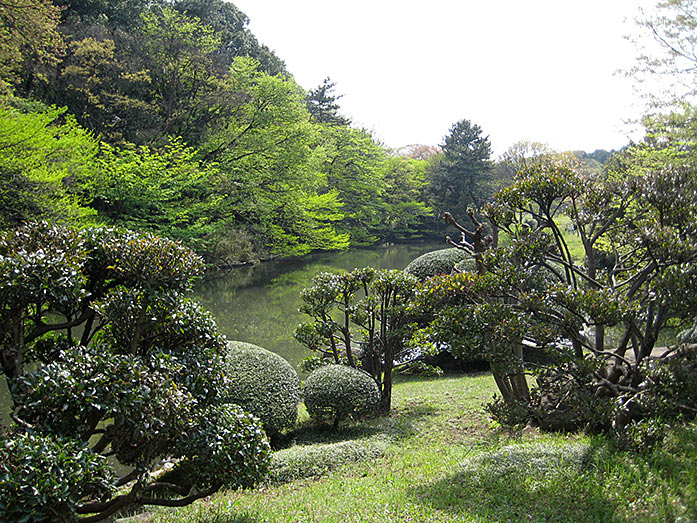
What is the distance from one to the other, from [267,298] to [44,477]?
15911 millimetres

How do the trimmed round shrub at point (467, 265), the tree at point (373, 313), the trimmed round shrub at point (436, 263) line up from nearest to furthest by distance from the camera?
the tree at point (373, 313) → the trimmed round shrub at point (467, 265) → the trimmed round shrub at point (436, 263)

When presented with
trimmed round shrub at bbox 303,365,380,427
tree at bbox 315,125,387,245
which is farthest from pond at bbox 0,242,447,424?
tree at bbox 315,125,387,245

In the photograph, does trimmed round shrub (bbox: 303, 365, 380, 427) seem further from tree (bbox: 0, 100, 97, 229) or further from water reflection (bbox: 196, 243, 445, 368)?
tree (bbox: 0, 100, 97, 229)

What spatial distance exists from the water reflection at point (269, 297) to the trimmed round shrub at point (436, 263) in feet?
11.6

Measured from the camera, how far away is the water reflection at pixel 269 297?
13.2 meters

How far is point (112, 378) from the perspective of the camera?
3102 millimetres

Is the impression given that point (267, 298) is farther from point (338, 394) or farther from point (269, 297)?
point (338, 394)

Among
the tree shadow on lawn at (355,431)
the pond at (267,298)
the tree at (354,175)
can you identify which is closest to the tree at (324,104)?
the tree at (354,175)

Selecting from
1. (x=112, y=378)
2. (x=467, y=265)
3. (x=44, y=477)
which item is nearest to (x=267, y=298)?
(x=467, y=265)

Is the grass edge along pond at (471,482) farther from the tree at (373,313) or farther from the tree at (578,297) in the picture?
the tree at (373,313)

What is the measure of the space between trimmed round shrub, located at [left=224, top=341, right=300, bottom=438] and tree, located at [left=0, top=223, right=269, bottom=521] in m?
2.27

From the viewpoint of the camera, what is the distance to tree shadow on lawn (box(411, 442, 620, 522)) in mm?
3395

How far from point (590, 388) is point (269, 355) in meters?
4.06

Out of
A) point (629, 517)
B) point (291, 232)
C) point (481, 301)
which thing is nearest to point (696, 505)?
point (629, 517)
